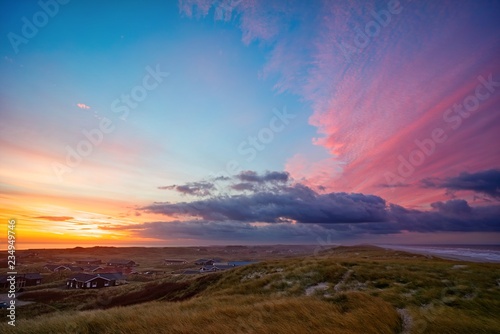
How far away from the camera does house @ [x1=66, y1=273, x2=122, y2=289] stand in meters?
75.6

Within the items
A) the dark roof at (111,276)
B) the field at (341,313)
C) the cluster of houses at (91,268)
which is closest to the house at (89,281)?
the dark roof at (111,276)

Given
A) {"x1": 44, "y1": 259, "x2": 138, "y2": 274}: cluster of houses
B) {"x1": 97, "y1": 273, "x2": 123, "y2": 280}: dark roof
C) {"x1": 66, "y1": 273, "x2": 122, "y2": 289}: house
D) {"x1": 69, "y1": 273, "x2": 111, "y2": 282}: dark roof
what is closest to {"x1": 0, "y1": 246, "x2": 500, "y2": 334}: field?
{"x1": 66, "y1": 273, "x2": 122, "y2": 289}: house

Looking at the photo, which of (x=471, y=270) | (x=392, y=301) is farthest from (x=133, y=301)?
(x=471, y=270)

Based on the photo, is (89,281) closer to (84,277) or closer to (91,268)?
(84,277)

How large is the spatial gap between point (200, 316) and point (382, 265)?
22.3 m

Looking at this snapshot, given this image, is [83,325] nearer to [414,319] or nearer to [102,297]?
[414,319]

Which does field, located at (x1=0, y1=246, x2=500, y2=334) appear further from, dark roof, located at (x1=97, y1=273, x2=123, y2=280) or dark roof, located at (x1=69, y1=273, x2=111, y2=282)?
dark roof, located at (x1=97, y1=273, x2=123, y2=280)

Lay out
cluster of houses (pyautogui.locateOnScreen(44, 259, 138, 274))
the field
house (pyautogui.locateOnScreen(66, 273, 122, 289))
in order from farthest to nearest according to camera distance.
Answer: cluster of houses (pyautogui.locateOnScreen(44, 259, 138, 274)) < house (pyautogui.locateOnScreen(66, 273, 122, 289)) < the field

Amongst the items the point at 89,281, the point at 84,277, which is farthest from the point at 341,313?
the point at 84,277

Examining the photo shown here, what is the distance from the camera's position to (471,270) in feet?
73.3

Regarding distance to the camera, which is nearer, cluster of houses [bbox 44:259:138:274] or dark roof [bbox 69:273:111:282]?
dark roof [bbox 69:273:111:282]

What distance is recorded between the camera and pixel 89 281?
76.5 m

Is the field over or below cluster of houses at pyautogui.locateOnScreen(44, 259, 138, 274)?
over

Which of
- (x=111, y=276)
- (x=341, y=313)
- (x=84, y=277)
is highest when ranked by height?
(x=341, y=313)
